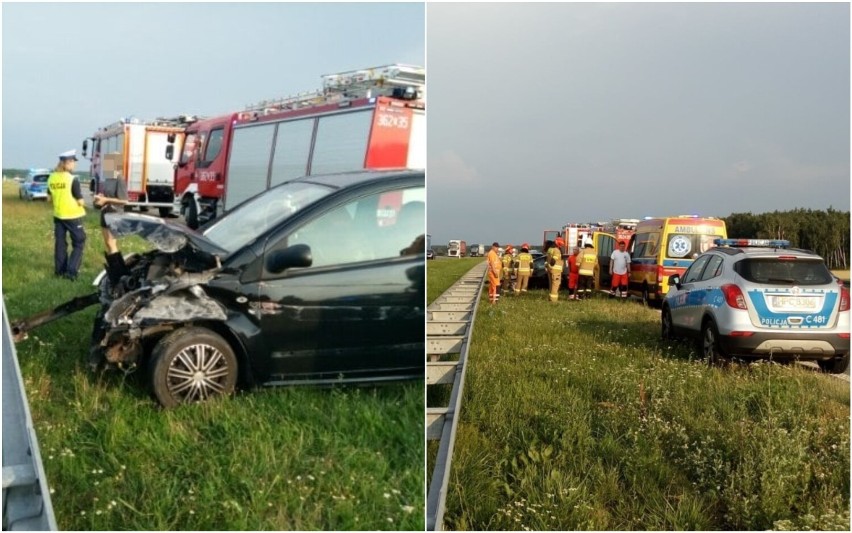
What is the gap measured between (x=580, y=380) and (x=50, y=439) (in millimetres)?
3628

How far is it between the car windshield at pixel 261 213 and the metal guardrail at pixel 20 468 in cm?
80

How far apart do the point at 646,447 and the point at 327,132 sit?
102 inches

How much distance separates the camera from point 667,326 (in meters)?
8.27

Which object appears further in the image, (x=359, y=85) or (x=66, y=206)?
(x=66, y=206)

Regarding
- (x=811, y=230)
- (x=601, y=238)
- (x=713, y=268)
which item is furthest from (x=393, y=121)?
(x=601, y=238)

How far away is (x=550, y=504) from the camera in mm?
3129

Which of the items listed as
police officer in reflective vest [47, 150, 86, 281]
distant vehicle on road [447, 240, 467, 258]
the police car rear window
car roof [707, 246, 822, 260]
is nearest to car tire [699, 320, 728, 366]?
the police car rear window

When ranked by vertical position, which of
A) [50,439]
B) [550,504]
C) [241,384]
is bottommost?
[550,504]

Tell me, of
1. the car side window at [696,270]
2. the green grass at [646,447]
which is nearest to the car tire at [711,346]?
the green grass at [646,447]

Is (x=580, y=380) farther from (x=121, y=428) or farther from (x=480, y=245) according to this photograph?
(x=121, y=428)

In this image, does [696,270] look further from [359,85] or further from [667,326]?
[359,85]

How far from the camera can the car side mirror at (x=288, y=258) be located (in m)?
2.25

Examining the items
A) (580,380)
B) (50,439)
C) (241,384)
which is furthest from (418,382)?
(580,380)

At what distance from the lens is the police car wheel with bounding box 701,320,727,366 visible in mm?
6379
